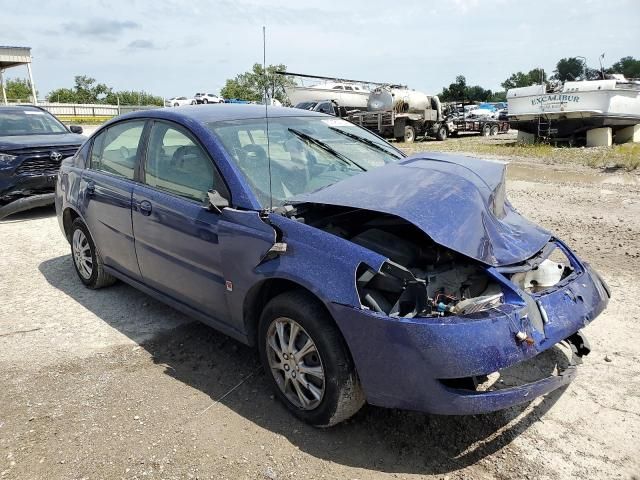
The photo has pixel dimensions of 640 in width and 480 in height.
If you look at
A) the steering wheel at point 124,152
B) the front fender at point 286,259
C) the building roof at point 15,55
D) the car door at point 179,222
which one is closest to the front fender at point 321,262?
the front fender at point 286,259

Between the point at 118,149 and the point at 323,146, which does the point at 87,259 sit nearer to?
the point at 118,149

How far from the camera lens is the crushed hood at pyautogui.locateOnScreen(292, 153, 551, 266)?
275 centimetres

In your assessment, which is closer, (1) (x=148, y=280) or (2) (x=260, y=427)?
(2) (x=260, y=427)

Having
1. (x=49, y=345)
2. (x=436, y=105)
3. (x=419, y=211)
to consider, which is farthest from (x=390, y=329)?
(x=436, y=105)

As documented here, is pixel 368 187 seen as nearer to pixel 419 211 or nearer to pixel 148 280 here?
pixel 419 211

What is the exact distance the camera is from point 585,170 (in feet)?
42.3

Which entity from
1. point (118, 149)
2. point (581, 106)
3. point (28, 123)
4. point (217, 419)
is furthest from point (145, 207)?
point (581, 106)

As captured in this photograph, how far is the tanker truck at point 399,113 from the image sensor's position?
23.7 meters

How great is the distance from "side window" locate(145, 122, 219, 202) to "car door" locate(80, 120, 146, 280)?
9.9 inches

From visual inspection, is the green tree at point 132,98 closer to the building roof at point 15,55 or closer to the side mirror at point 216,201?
the building roof at point 15,55

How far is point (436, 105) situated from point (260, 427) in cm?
2528

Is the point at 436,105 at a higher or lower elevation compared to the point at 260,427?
higher

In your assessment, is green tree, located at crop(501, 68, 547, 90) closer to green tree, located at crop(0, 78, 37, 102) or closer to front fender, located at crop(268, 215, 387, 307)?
green tree, located at crop(0, 78, 37, 102)

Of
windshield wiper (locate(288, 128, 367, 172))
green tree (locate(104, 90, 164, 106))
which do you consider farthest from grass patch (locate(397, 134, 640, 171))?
green tree (locate(104, 90, 164, 106))
